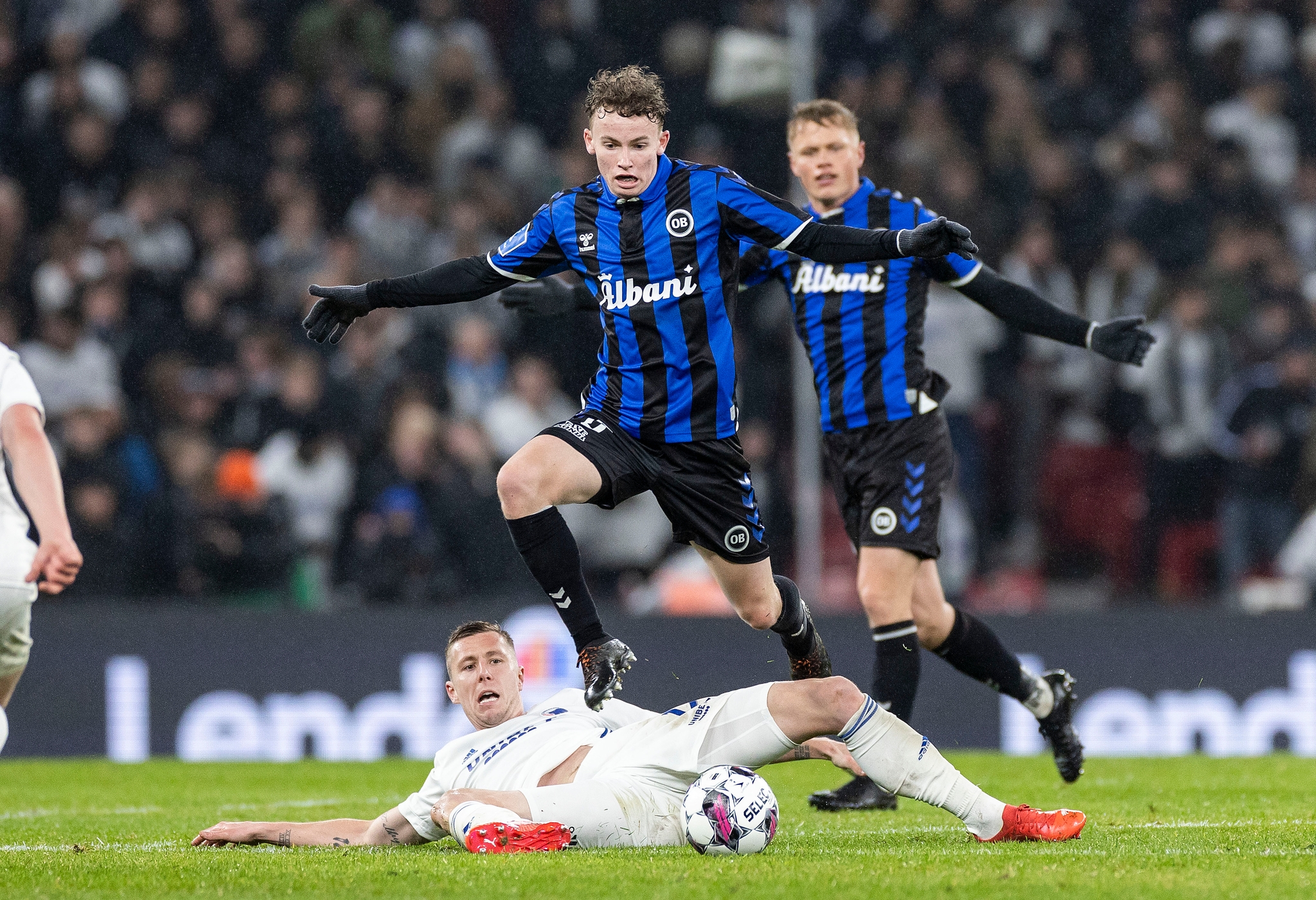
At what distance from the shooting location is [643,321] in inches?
239

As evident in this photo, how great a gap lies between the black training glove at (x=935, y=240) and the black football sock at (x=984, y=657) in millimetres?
2244

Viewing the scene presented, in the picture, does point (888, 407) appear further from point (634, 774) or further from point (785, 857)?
point (785, 857)

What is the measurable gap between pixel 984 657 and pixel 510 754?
2483mm

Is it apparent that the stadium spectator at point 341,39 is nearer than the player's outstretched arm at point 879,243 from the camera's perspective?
No

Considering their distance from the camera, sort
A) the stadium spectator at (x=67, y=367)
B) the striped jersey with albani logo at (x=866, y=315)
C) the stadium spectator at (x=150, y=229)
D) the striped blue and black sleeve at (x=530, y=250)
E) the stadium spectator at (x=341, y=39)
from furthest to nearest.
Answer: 1. the stadium spectator at (x=341, y=39)
2. the stadium spectator at (x=150, y=229)
3. the stadium spectator at (x=67, y=367)
4. the striped jersey with albani logo at (x=866, y=315)
5. the striped blue and black sleeve at (x=530, y=250)

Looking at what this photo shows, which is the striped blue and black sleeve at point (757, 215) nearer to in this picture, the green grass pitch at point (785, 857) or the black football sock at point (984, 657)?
the green grass pitch at point (785, 857)

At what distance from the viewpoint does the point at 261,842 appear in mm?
5805

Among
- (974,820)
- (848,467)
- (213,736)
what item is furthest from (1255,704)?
(213,736)

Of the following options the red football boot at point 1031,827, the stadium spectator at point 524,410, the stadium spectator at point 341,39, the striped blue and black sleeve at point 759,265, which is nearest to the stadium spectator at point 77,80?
the stadium spectator at point 341,39

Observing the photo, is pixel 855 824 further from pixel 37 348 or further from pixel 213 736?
pixel 37 348

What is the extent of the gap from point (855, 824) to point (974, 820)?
1232 millimetres

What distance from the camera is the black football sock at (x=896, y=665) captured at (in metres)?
7.14

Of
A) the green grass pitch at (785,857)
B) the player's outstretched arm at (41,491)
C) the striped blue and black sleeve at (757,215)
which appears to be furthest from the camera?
the striped blue and black sleeve at (757,215)

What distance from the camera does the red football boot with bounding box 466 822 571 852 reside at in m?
5.27
